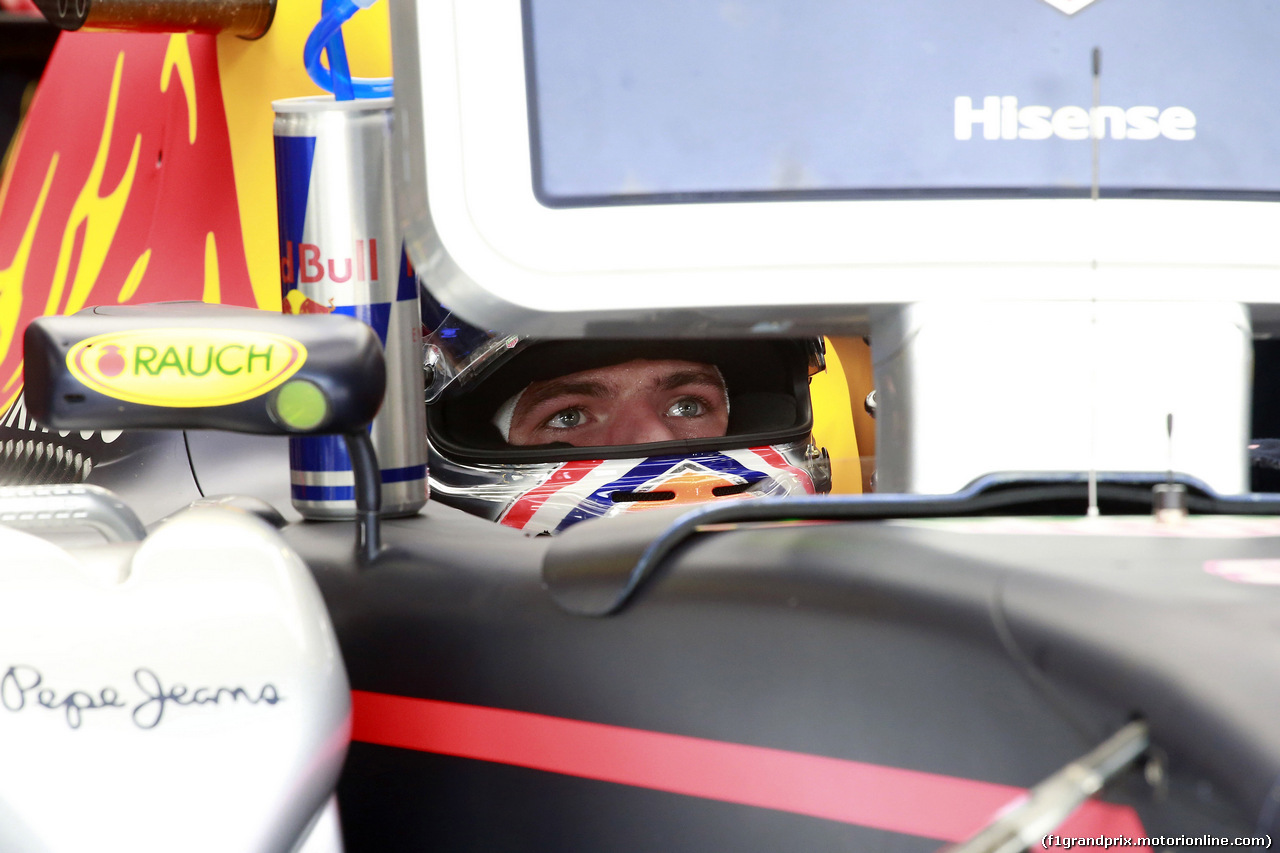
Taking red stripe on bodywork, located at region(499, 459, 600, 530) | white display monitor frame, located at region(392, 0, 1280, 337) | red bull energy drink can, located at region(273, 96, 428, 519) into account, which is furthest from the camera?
red stripe on bodywork, located at region(499, 459, 600, 530)

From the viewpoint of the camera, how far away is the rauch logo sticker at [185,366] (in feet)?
1.38

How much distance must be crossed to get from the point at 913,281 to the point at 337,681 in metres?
0.21

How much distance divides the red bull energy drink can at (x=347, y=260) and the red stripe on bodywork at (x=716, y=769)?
139 millimetres

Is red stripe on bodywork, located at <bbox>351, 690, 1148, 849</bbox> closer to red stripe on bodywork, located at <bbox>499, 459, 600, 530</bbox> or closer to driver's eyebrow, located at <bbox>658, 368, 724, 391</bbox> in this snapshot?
red stripe on bodywork, located at <bbox>499, 459, 600, 530</bbox>

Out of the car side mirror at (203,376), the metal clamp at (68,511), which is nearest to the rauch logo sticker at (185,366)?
the car side mirror at (203,376)

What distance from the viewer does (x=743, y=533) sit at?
366mm

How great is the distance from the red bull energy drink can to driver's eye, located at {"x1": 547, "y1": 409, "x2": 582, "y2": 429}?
66 centimetres

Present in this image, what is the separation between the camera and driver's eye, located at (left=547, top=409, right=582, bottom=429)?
1.26 m

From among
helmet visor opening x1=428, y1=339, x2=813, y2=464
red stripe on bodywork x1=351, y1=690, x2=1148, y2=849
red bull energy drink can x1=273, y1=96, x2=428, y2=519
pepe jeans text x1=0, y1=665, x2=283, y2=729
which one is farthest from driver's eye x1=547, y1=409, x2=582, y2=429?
pepe jeans text x1=0, y1=665, x2=283, y2=729

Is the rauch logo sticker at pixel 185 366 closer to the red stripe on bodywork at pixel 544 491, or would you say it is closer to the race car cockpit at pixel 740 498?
the race car cockpit at pixel 740 498

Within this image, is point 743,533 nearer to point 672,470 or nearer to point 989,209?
point 989,209

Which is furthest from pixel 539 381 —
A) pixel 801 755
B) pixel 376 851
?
pixel 801 755

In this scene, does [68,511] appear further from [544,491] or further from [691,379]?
[691,379]

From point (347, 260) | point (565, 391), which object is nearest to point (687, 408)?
point (565, 391)
